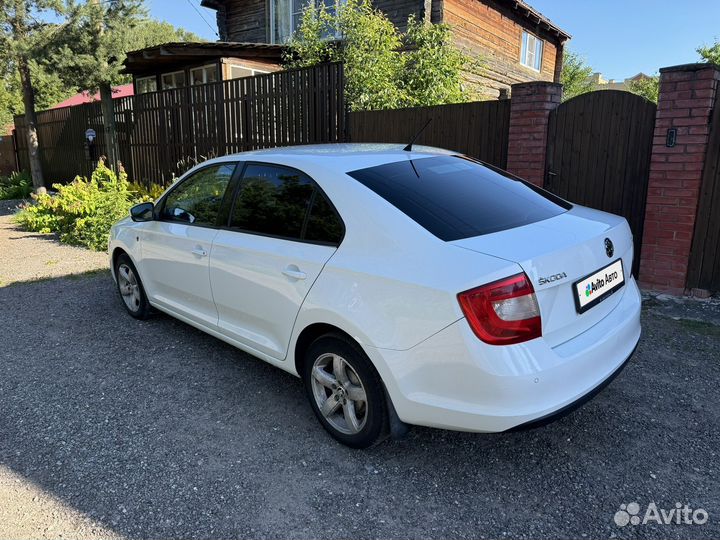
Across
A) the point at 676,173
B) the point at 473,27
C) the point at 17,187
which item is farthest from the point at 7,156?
the point at 676,173

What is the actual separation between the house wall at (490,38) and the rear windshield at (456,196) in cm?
1105

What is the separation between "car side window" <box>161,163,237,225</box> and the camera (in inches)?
150

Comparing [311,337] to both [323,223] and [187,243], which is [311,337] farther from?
[187,243]

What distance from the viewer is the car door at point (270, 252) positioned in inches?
116

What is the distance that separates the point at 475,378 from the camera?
2.25 m

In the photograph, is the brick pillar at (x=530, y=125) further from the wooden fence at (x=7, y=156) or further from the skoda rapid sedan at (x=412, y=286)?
the wooden fence at (x=7, y=156)

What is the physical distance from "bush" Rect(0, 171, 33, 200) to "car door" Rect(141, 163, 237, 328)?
52.2 ft

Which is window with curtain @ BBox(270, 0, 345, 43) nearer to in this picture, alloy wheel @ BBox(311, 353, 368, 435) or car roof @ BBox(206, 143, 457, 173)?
car roof @ BBox(206, 143, 457, 173)

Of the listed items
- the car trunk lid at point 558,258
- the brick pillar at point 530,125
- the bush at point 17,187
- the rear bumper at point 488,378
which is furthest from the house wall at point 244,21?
the rear bumper at point 488,378

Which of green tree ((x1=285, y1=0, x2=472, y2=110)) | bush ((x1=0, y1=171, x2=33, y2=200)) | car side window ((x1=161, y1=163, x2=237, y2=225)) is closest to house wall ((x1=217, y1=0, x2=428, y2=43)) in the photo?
green tree ((x1=285, y1=0, x2=472, y2=110))

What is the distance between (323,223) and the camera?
294 centimetres

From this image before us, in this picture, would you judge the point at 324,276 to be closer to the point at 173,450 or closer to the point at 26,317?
the point at 173,450

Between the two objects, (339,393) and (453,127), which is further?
(453,127)

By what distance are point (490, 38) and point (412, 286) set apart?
15162mm
